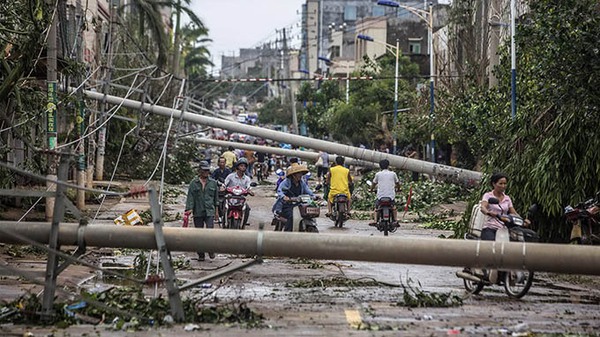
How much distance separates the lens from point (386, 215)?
2269 centimetres

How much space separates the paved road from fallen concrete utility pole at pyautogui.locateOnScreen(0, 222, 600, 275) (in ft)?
2.12

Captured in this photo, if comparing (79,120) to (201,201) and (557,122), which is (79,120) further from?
(557,122)

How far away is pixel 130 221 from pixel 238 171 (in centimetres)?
472

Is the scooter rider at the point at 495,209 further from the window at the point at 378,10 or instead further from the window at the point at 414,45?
the window at the point at 378,10

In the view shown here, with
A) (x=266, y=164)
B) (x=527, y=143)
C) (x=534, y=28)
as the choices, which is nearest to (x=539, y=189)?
(x=527, y=143)

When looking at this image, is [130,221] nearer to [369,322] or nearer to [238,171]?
[238,171]

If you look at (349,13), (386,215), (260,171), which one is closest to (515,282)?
(386,215)

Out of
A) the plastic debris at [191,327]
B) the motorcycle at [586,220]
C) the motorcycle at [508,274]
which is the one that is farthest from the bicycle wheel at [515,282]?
the plastic debris at [191,327]

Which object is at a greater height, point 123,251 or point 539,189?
point 539,189

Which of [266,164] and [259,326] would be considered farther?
[266,164]

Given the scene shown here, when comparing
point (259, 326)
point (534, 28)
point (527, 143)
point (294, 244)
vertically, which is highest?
point (534, 28)

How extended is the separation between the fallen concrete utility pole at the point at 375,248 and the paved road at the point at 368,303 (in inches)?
25.5

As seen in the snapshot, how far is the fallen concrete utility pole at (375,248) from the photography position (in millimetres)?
10516

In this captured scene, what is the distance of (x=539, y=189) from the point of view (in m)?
17.4
